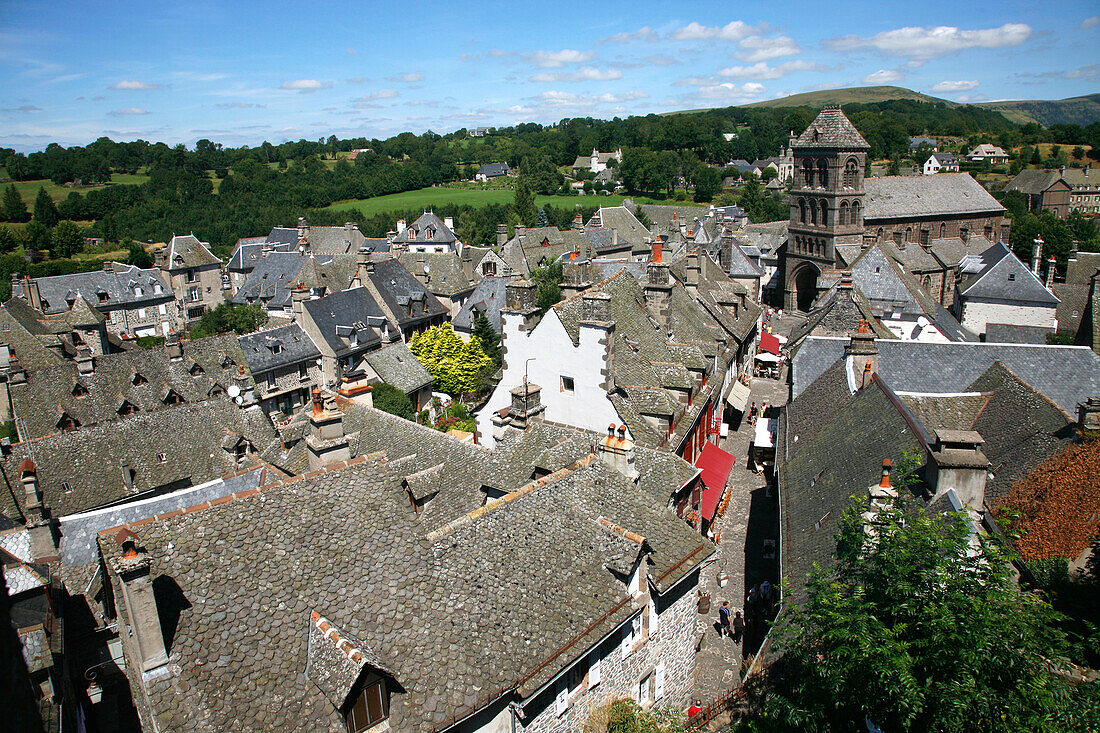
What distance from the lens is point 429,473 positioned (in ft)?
67.1

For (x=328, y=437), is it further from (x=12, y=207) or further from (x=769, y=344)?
(x=12, y=207)

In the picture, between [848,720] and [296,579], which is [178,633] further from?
[848,720]

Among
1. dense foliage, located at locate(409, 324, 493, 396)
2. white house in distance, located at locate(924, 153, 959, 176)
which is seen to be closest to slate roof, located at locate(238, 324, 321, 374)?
dense foliage, located at locate(409, 324, 493, 396)

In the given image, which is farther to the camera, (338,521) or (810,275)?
(810,275)

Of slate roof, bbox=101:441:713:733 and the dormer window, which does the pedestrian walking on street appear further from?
the dormer window

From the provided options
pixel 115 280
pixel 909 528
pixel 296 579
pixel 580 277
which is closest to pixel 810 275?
pixel 580 277

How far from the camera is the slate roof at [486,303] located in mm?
55469

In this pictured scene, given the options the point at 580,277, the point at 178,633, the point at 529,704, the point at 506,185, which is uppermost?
the point at 506,185

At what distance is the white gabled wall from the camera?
22.1 meters

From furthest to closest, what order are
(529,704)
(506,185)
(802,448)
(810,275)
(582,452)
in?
1. (506,185)
2. (810,275)
3. (802,448)
4. (582,452)
5. (529,704)

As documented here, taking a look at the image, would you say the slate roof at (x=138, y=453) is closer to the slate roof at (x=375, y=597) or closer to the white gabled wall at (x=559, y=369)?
the white gabled wall at (x=559, y=369)

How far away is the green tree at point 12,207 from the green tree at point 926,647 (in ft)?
498

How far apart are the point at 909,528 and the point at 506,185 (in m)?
168

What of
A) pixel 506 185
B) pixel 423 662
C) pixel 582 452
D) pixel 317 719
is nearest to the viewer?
pixel 317 719
